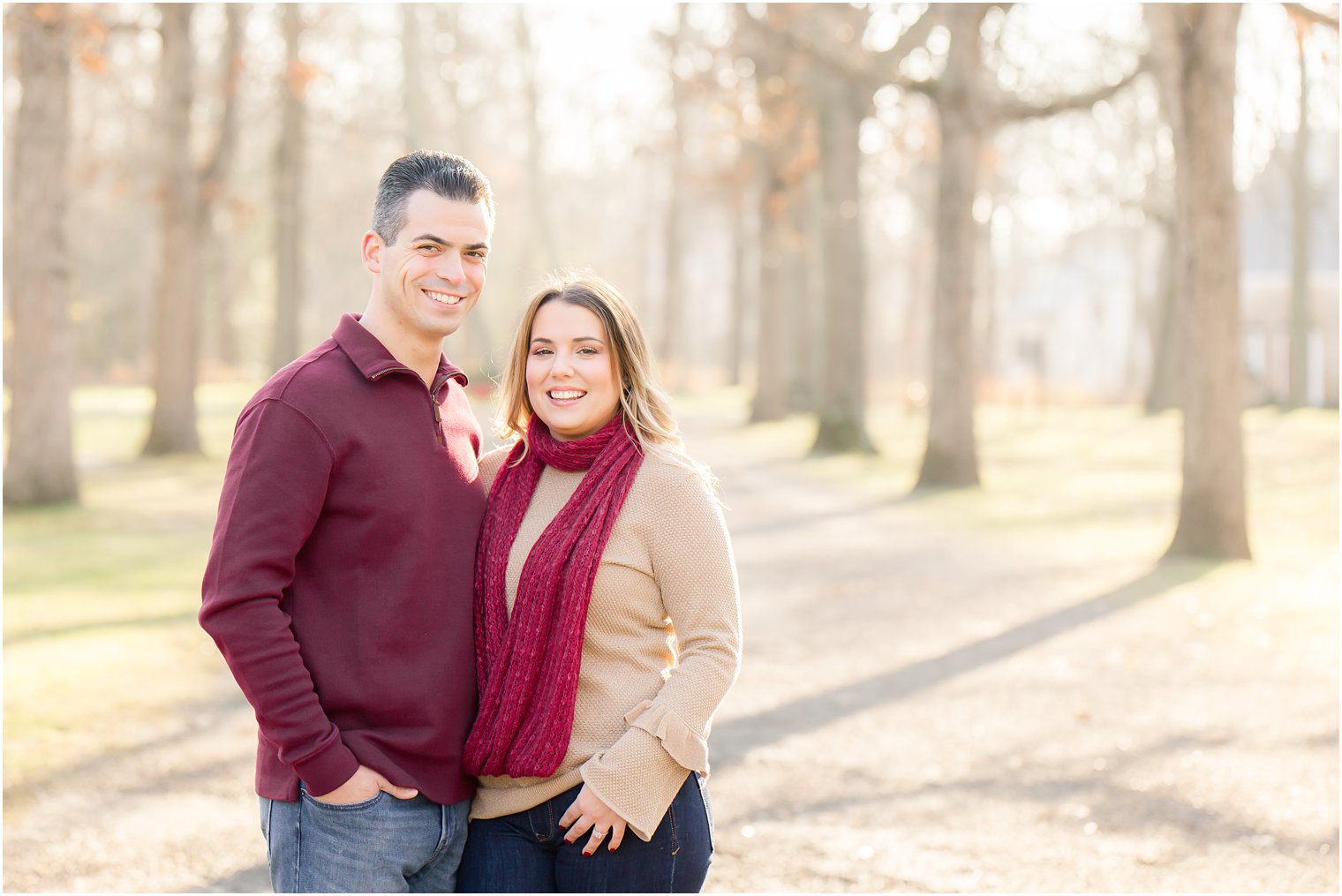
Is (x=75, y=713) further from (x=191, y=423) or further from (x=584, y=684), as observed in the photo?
(x=191, y=423)

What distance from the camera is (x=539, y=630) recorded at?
2.95 metres

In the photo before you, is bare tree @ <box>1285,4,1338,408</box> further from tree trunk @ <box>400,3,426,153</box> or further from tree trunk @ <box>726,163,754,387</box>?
tree trunk @ <box>400,3,426,153</box>

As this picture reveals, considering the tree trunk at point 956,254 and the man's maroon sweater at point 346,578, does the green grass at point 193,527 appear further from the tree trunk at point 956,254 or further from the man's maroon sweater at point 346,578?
the man's maroon sweater at point 346,578

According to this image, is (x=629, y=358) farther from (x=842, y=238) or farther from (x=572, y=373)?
(x=842, y=238)

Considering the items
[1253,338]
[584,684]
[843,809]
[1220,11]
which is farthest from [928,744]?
[1253,338]

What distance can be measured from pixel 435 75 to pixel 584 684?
3259 centimetres

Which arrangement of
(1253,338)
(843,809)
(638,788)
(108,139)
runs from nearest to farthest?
(638,788), (843,809), (108,139), (1253,338)

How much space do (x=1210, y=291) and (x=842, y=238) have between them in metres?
11.0

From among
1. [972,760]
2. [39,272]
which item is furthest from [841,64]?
[972,760]

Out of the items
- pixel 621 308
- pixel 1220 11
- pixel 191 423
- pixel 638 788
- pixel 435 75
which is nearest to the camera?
pixel 638 788

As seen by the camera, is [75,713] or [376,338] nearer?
[376,338]

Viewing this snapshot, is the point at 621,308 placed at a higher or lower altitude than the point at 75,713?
higher

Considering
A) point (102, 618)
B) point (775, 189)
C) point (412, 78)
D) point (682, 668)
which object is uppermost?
point (412, 78)

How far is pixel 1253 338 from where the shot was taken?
4697cm
